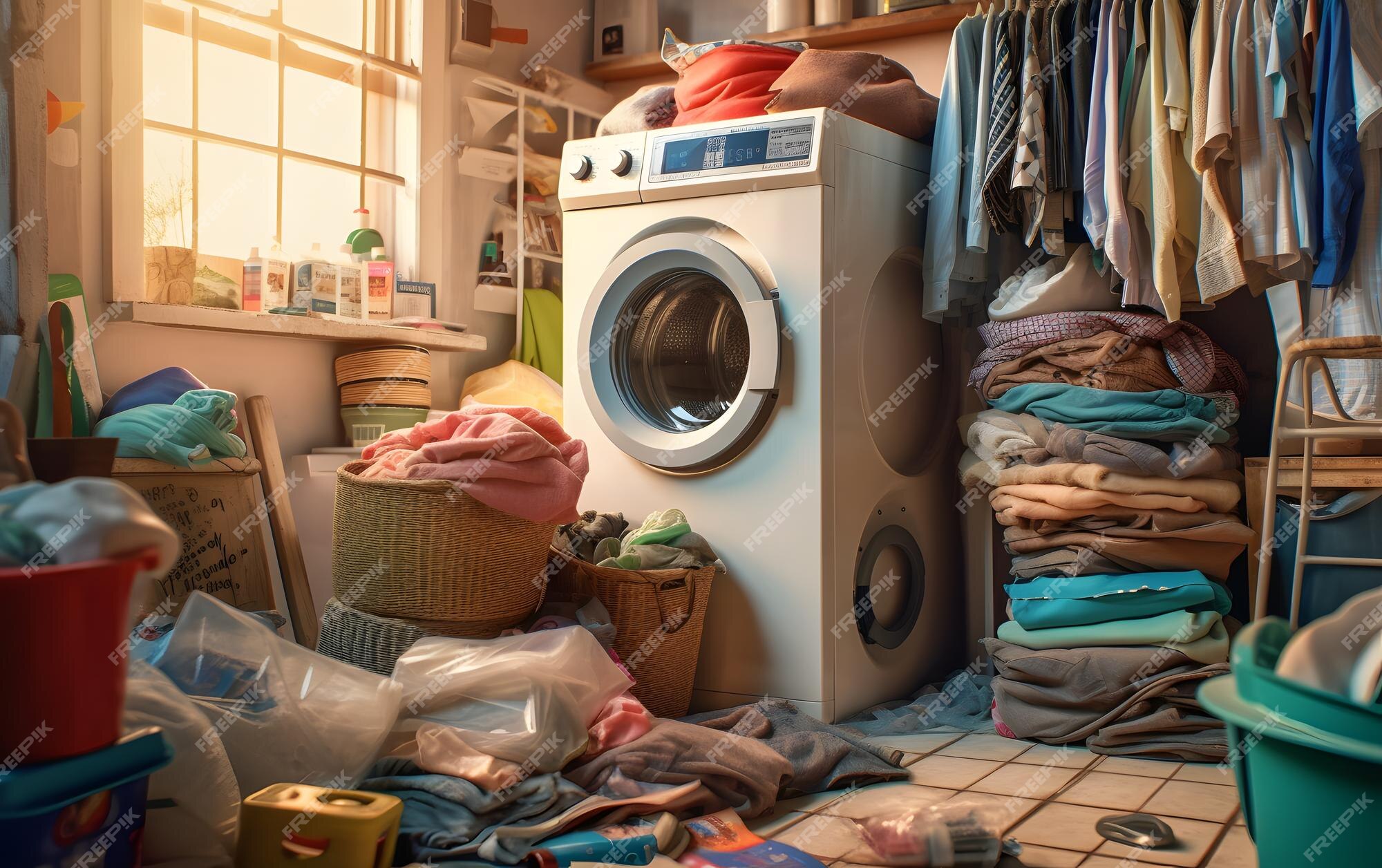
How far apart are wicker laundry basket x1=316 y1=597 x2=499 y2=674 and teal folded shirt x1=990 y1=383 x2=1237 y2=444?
1236 millimetres

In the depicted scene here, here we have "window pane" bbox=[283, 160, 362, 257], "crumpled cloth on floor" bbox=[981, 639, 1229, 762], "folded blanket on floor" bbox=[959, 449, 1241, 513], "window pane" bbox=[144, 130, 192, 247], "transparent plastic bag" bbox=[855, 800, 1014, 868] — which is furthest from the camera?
"window pane" bbox=[283, 160, 362, 257]

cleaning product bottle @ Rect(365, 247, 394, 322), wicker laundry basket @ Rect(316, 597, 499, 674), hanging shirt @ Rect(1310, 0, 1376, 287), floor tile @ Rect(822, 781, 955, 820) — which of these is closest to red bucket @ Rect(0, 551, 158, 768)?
wicker laundry basket @ Rect(316, 597, 499, 674)

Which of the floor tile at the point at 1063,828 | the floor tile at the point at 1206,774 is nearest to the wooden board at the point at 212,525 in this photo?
the floor tile at the point at 1063,828

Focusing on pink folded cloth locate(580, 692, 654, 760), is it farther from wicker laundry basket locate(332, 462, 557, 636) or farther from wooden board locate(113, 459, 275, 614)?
wooden board locate(113, 459, 275, 614)

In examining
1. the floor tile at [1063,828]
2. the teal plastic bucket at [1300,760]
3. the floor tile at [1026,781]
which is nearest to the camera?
the teal plastic bucket at [1300,760]

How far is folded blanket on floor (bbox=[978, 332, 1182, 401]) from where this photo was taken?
2283 mm

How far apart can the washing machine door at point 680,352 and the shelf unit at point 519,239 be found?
0.91m

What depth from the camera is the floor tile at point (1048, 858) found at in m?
1.51

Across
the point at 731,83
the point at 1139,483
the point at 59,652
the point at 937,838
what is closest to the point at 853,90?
the point at 731,83

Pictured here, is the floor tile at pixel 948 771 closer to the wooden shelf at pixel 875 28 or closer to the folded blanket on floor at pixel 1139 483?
the folded blanket on floor at pixel 1139 483

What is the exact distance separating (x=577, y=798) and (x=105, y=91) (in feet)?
5.77

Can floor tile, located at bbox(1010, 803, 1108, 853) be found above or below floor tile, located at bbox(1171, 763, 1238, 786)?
above

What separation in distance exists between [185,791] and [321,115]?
6.95 ft

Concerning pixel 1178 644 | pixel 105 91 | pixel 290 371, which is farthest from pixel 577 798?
pixel 105 91
